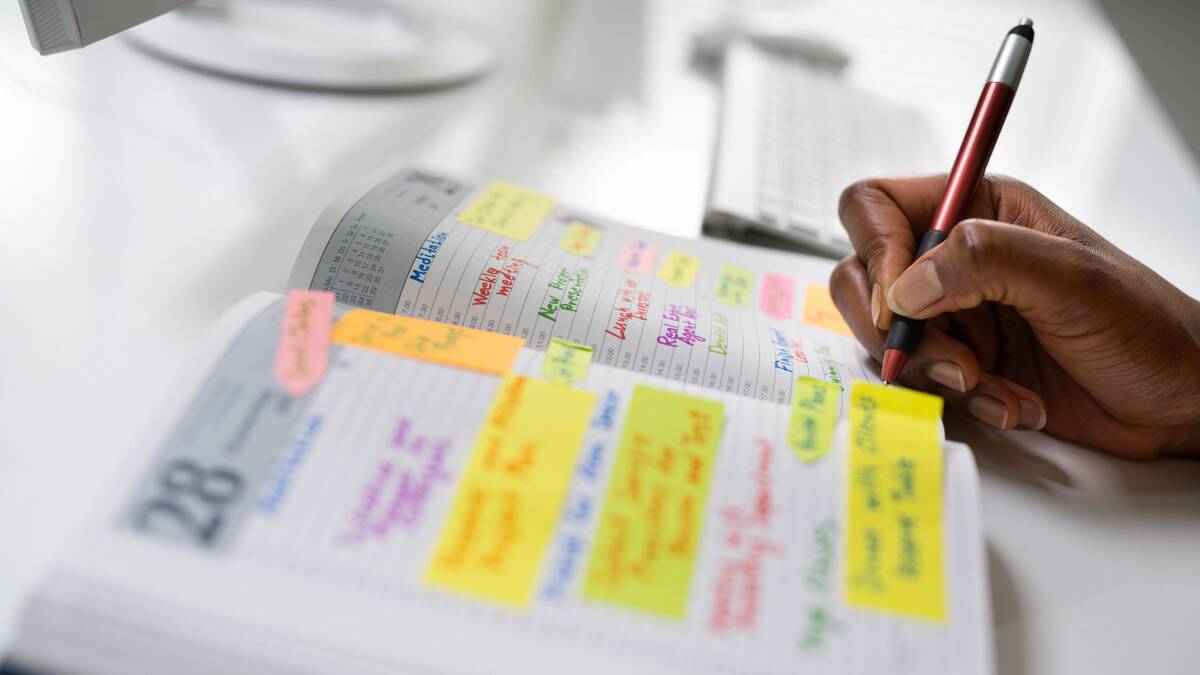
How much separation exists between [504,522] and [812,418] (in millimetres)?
149

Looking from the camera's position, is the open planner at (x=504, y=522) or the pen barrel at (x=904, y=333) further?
the pen barrel at (x=904, y=333)

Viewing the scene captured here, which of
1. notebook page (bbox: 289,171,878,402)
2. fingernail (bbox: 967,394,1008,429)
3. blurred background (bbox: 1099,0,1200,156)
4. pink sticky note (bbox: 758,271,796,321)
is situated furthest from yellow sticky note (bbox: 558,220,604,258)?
blurred background (bbox: 1099,0,1200,156)

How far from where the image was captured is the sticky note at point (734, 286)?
0.55 metres

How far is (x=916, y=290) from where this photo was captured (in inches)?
18.9

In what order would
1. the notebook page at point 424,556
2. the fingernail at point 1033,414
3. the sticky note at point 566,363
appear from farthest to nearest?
the fingernail at point 1033,414, the sticky note at point 566,363, the notebook page at point 424,556

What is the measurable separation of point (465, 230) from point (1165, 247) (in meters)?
0.63

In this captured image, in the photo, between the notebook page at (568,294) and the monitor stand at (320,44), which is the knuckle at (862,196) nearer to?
the notebook page at (568,294)

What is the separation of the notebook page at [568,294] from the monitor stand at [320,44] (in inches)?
10.6

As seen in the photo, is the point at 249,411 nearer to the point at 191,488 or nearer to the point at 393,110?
the point at 191,488

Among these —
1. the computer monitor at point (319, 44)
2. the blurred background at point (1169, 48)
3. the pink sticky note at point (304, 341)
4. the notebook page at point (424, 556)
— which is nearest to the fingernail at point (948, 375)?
the notebook page at point (424, 556)

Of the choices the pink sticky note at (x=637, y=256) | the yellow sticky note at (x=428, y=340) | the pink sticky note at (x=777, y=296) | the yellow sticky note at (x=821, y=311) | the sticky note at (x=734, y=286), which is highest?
the yellow sticky note at (x=428, y=340)

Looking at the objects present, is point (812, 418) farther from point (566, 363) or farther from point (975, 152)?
point (975, 152)

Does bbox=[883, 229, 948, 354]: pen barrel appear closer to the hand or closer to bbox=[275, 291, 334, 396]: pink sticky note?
the hand

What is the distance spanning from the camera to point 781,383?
46 cm
